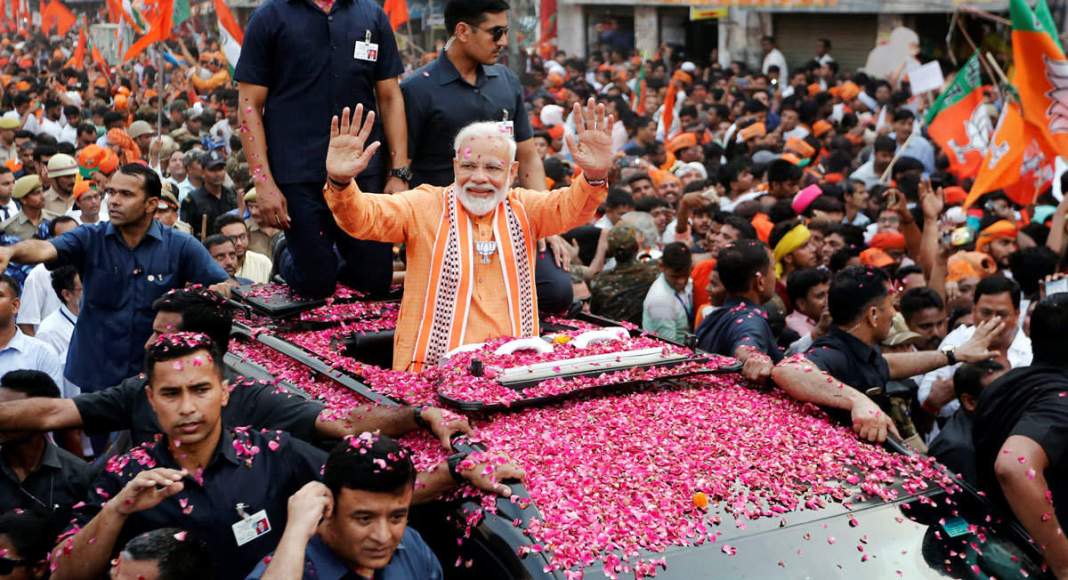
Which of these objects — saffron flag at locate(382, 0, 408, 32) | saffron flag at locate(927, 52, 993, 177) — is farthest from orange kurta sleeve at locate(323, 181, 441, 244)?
saffron flag at locate(382, 0, 408, 32)

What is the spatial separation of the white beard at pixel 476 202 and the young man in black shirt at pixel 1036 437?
90.2 inches

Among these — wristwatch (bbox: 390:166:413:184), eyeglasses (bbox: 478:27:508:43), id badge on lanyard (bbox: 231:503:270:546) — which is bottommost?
id badge on lanyard (bbox: 231:503:270:546)

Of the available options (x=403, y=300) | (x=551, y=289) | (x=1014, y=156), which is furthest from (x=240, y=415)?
(x=1014, y=156)

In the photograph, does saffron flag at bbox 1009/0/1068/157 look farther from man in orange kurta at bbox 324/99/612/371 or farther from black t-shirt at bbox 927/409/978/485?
man in orange kurta at bbox 324/99/612/371

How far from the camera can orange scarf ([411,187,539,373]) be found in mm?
5781

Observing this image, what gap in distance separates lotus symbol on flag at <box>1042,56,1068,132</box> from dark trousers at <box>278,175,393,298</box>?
6.27 meters

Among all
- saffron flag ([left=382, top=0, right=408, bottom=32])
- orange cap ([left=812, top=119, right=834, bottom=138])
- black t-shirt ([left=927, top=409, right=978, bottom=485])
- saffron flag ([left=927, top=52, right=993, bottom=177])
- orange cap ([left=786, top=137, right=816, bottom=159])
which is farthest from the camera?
orange cap ([left=812, top=119, right=834, bottom=138])

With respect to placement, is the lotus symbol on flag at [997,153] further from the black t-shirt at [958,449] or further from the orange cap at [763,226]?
the black t-shirt at [958,449]

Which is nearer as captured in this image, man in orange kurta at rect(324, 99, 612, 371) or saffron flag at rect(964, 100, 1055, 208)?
man in orange kurta at rect(324, 99, 612, 371)

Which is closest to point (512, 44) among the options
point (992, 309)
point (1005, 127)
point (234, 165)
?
point (234, 165)

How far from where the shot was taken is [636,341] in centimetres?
546

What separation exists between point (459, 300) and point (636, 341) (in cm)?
88

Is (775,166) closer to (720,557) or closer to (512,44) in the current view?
(720,557)

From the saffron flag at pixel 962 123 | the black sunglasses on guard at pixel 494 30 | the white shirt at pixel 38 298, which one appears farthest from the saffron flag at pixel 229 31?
the black sunglasses on guard at pixel 494 30
